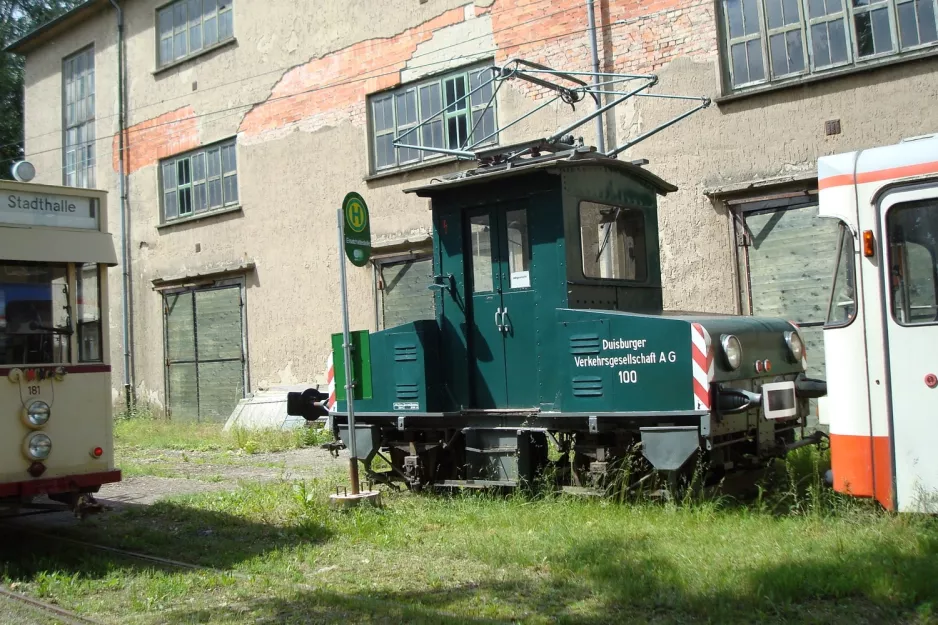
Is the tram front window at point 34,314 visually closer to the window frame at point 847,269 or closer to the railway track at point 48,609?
the railway track at point 48,609

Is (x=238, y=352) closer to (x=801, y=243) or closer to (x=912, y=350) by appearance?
(x=801, y=243)

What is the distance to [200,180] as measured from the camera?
20281 mm

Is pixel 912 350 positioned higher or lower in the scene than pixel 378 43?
lower

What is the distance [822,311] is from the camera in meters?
11.8

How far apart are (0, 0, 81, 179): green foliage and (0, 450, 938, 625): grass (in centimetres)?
2483

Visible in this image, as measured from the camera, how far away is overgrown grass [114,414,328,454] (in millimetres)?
14992

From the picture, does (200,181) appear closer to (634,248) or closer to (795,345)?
(634,248)

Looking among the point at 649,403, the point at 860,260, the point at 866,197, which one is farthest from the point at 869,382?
the point at 649,403

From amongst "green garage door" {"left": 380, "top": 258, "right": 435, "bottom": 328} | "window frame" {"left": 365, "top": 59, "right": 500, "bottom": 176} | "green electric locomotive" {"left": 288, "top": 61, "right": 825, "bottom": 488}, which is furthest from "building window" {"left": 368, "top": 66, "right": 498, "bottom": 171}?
"green electric locomotive" {"left": 288, "top": 61, "right": 825, "bottom": 488}

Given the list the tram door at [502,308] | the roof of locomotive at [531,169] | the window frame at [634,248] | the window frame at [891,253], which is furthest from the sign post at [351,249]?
the window frame at [891,253]

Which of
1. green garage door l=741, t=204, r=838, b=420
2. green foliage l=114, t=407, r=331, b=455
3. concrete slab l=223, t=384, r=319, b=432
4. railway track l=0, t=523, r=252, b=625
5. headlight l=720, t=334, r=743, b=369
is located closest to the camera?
railway track l=0, t=523, r=252, b=625

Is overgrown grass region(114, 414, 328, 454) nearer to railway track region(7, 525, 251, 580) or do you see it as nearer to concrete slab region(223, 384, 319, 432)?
concrete slab region(223, 384, 319, 432)

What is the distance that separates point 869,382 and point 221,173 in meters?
16.1

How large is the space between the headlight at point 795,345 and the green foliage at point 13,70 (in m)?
27.0
